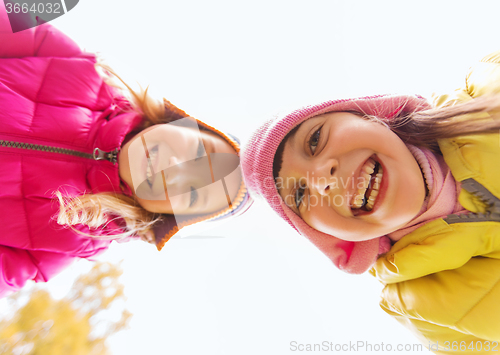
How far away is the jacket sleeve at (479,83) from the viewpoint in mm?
704

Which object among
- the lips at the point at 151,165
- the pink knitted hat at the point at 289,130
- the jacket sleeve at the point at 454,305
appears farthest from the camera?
the lips at the point at 151,165

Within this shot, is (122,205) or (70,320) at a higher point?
(122,205)

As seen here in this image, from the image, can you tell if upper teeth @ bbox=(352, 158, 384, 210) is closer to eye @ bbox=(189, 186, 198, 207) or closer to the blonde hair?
eye @ bbox=(189, 186, 198, 207)

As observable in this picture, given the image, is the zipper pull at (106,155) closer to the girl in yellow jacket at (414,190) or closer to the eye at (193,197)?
the eye at (193,197)

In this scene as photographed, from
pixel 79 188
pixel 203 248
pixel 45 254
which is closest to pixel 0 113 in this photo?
pixel 79 188

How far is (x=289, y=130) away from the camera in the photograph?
30.2 inches

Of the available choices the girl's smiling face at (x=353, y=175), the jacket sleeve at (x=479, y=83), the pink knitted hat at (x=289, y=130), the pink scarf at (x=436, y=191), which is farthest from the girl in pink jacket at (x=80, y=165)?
the jacket sleeve at (x=479, y=83)

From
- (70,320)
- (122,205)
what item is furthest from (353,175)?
(70,320)

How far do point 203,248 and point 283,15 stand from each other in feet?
3.08

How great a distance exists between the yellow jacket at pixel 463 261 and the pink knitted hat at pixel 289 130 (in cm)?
7

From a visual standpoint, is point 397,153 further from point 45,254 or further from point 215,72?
point 45,254

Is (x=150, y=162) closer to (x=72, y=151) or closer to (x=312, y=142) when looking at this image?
(x=72, y=151)

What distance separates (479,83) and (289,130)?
498 mm

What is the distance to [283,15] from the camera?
1044 mm
